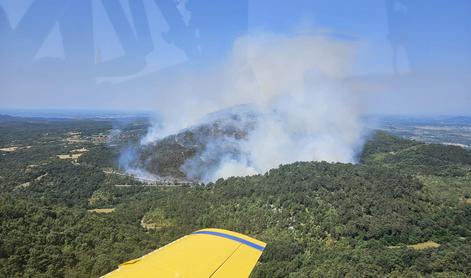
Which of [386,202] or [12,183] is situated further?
[12,183]

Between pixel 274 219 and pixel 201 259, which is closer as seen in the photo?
pixel 201 259

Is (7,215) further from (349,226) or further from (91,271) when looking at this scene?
(349,226)

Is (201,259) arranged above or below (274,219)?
above

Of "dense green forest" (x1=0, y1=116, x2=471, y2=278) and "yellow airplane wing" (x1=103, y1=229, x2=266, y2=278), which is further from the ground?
"yellow airplane wing" (x1=103, y1=229, x2=266, y2=278)

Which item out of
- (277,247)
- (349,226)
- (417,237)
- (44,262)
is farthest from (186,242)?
(417,237)
